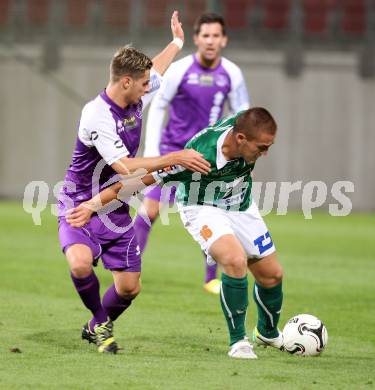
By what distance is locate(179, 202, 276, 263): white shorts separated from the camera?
630 centimetres

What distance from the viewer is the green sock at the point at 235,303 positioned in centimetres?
621

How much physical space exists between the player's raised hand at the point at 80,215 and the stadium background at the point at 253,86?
15055 millimetres

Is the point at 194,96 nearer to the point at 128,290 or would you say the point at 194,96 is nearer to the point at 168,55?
the point at 168,55

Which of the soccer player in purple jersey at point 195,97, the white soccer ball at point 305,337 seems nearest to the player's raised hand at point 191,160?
the white soccer ball at point 305,337

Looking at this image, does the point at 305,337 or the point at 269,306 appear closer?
the point at 305,337

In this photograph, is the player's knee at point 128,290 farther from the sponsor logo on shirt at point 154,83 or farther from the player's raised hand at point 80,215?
the sponsor logo on shirt at point 154,83

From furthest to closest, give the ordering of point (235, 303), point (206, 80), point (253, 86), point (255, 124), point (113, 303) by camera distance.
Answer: point (253, 86)
point (206, 80)
point (113, 303)
point (235, 303)
point (255, 124)

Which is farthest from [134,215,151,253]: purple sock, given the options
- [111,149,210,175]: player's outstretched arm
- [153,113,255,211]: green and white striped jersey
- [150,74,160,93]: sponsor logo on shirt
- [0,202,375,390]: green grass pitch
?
[111,149,210,175]: player's outstretched arm

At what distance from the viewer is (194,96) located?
9.54 meters

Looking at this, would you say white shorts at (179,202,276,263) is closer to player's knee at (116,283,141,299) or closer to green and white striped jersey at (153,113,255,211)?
green and white striped jersey at (153,113,255,211)

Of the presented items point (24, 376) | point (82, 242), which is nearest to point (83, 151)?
point (82, 242)

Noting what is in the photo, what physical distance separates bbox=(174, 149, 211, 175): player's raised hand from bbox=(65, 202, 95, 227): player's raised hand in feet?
2.20

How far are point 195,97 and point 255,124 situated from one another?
11.5 feet

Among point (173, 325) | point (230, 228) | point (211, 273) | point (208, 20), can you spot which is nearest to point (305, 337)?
point (230, 228)
